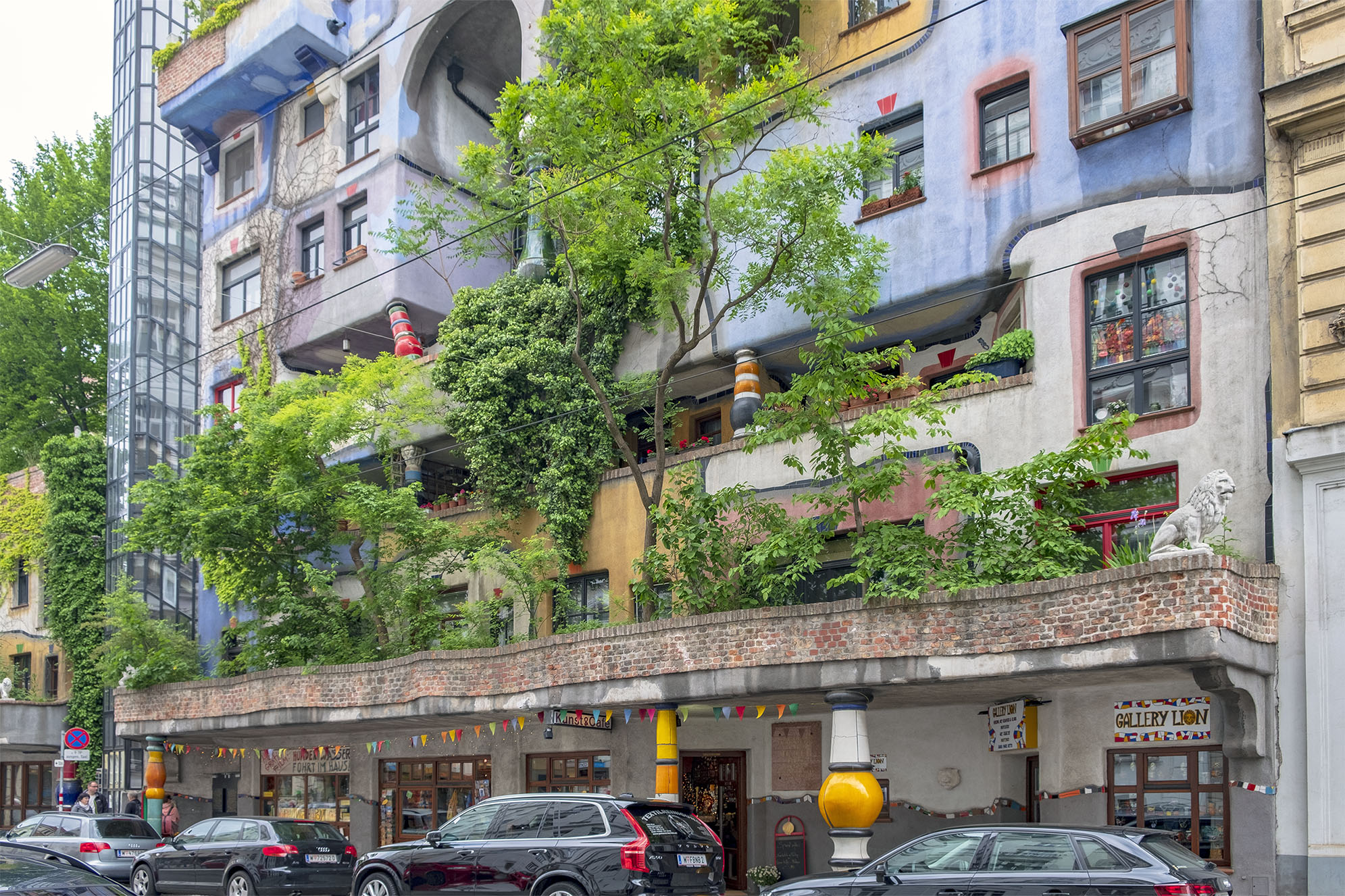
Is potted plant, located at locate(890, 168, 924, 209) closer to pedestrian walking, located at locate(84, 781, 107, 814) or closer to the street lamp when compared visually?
the street lamp

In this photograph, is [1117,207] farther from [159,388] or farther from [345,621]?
[159,388]

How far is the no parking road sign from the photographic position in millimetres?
30781

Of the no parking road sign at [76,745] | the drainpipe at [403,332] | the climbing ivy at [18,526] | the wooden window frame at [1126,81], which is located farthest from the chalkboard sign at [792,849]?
the climbing ivy at [18,526]

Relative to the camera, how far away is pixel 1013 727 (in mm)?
18656

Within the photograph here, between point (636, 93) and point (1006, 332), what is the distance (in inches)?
289

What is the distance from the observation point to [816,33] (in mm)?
23922

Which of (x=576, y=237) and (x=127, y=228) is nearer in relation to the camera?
(x=576, y=237)

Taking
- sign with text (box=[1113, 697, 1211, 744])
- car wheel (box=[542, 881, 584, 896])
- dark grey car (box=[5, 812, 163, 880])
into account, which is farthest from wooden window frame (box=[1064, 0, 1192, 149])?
dark grey car (box=[5, 812, 163, 880])

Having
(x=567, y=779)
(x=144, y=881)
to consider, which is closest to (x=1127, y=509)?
(x=567, y=779)

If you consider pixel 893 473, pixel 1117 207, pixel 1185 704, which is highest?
pixel 1117 207

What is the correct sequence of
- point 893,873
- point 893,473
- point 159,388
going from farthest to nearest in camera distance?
point 159,388
point 893,473
point 893,873

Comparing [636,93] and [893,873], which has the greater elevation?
[636,93]

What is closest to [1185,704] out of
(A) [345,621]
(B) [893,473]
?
(B) [893,473]

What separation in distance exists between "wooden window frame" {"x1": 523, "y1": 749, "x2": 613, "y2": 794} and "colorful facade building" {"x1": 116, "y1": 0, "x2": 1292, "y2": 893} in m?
0.08
